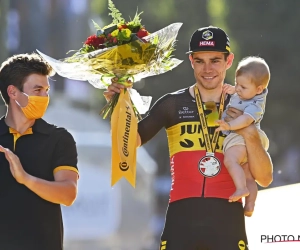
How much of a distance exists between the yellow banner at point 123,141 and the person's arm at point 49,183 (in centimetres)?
42

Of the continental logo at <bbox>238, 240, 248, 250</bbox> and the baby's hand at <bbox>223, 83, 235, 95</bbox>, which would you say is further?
the baby's hand at <bbox>223, 83, 235, 95</bbox>

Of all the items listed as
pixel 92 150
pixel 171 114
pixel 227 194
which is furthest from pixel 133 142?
pixel 92 150

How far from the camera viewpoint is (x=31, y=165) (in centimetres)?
473

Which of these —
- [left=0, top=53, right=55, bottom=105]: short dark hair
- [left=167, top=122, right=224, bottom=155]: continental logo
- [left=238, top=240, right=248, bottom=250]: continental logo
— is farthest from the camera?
[left=167, top=122, right=224, bottom=155]: continental logo

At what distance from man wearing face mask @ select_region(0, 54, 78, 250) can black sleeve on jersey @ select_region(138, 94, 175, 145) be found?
1.96ft

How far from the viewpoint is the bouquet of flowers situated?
5.06 meters

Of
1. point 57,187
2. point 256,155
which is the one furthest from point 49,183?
point 256,155

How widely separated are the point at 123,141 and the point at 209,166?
518 mm

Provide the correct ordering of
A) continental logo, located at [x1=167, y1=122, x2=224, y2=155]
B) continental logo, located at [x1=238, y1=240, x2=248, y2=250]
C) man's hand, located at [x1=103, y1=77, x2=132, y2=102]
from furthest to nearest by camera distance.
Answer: man's hand, located at [x1=103, y1=77, x2=132, y2=102]
continental logo, located at [x1=167, y1=122, x2=224, y2=155]
continental logo, located at [x1=238, y1=240, x2=248, y2=250]

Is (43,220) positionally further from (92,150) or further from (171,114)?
(92,150)

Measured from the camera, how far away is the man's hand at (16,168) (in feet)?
14.8

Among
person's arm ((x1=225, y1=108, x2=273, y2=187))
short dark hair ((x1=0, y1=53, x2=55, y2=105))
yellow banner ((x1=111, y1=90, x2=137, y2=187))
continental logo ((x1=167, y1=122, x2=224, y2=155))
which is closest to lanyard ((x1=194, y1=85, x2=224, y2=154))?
continental logo ((x1=167, y1=122, x2=224, y2=155))

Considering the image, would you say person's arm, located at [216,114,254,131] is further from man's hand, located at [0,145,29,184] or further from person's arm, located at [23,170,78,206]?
man's hand, located at [0,145,29,184]

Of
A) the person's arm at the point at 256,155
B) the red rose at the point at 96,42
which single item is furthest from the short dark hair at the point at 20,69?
the person's arm at the point at 256,155
